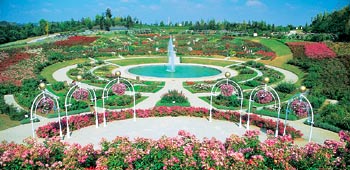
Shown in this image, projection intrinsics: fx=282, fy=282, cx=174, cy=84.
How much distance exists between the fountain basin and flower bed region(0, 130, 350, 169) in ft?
75.1

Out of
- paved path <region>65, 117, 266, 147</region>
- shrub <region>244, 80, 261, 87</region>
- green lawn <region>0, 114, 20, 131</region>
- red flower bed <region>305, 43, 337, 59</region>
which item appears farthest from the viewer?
red flower bed <region>305, 43, 337, 59</region>

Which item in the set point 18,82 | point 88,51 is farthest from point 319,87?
point 88,51

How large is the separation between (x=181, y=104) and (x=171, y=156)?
453 inches

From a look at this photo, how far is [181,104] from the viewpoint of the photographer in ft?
71.4

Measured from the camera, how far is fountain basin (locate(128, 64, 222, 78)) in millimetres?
34344

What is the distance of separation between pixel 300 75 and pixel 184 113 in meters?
20.5

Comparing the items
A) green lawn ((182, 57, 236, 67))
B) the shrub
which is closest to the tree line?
green lawn ((182, 57, 236, 67))

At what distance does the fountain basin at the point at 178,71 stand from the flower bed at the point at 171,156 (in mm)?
22899

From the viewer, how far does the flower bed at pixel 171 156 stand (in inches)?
386

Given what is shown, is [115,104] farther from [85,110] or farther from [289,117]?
[289,117]

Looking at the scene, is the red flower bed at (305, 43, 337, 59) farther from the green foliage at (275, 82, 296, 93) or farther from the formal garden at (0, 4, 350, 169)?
the green foliage at (275, 82, 296, 93)

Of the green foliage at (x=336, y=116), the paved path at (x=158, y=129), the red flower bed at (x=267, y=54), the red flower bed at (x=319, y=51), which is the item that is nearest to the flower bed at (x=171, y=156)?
the paved path at (x=158, y=129)

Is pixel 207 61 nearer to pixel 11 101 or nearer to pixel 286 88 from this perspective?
pixel 286 88

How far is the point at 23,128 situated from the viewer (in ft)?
55.2
